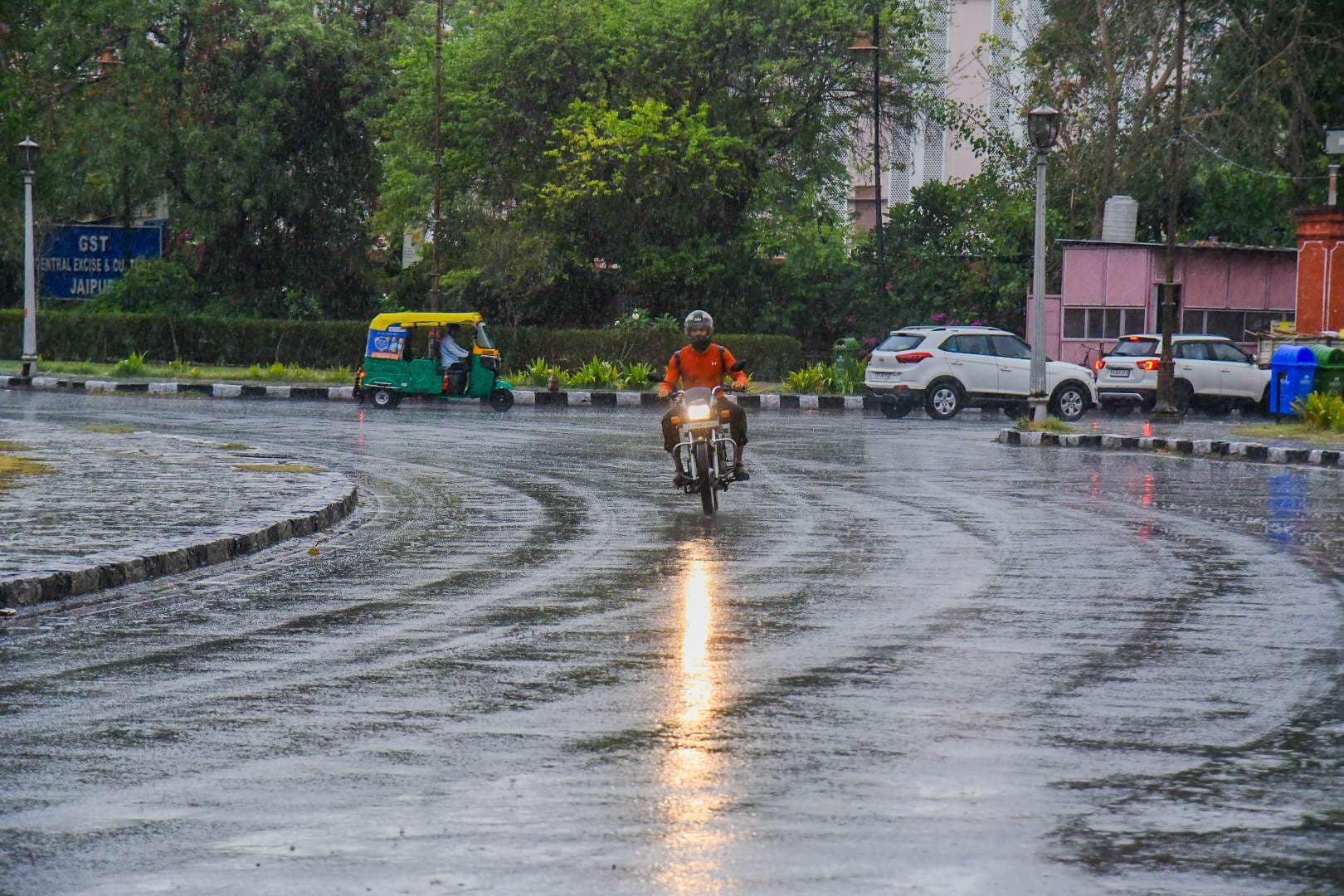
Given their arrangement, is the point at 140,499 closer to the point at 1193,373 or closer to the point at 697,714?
the point at 697,714

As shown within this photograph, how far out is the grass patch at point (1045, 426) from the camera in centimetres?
2786

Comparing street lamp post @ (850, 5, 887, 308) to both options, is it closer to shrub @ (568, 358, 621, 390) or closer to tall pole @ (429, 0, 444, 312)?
shrub @ (568, 358, 621, 390)

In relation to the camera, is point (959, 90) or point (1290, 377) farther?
point (959, 90)

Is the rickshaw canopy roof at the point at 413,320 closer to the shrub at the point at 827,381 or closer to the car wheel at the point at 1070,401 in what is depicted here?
the shrub at the point at 827,381

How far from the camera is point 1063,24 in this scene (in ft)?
148

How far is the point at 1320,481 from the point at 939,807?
16.0 metres

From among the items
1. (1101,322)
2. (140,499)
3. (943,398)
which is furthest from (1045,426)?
(140,499)

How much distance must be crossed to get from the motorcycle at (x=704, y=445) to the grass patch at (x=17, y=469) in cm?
583

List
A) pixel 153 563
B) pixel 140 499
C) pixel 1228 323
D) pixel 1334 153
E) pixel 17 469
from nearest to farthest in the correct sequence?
pixel 153 563, pixel 140 499, pixel 17 469, pixel 1334 153, pixel 1228 323

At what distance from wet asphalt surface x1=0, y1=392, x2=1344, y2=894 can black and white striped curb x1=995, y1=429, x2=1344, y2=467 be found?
29.7 ft

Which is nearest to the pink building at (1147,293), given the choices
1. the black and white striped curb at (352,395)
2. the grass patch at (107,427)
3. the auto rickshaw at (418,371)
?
the black and white striped curb at (352,395)

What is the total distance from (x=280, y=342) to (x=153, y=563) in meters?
36.7

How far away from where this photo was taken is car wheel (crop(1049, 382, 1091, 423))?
33.8m

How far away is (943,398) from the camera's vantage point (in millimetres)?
34156
